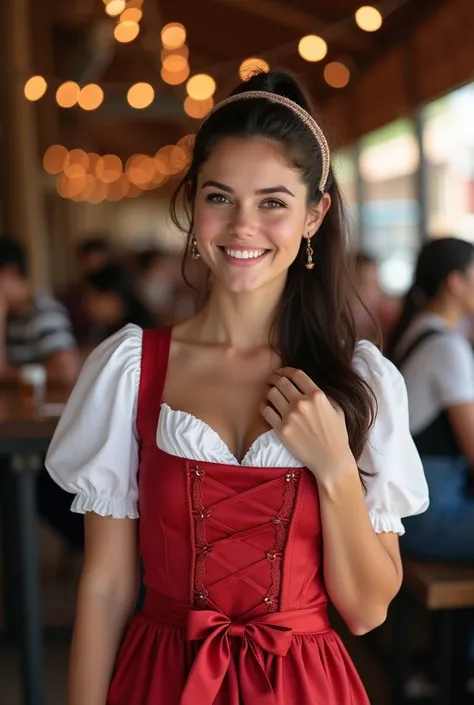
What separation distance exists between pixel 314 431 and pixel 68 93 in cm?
531

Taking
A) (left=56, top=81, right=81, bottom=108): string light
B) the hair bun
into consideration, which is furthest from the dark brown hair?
(left=56, top=81, right=81, bottom=108): string light

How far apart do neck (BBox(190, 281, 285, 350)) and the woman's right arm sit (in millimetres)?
333

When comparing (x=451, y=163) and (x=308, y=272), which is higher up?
(x=451, y=163)

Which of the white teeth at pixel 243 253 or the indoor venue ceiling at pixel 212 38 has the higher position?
the indoor venue ceiling at pixel 212 38

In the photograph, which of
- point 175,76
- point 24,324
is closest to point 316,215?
point 24,324

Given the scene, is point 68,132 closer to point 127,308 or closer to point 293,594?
point 127,308

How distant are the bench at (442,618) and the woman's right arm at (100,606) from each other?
112 centimetres

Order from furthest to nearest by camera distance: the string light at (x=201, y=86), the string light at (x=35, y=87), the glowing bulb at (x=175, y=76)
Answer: the glowing bulb at (x=175, y=76), the string light at (x=201, y=86), the string light at (x=35, y=87)

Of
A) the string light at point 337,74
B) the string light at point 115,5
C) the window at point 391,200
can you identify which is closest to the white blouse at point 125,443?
the string light at point 115,5

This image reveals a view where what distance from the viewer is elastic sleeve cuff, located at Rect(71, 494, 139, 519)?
1452 mm

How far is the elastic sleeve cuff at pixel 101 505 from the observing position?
145 cm

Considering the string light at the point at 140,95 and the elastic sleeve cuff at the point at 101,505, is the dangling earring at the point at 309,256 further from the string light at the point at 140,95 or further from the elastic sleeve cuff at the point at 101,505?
the string light at the point at 140,95

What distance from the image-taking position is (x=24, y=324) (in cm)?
476

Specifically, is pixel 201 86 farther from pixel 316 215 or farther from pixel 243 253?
pixel 243 253
